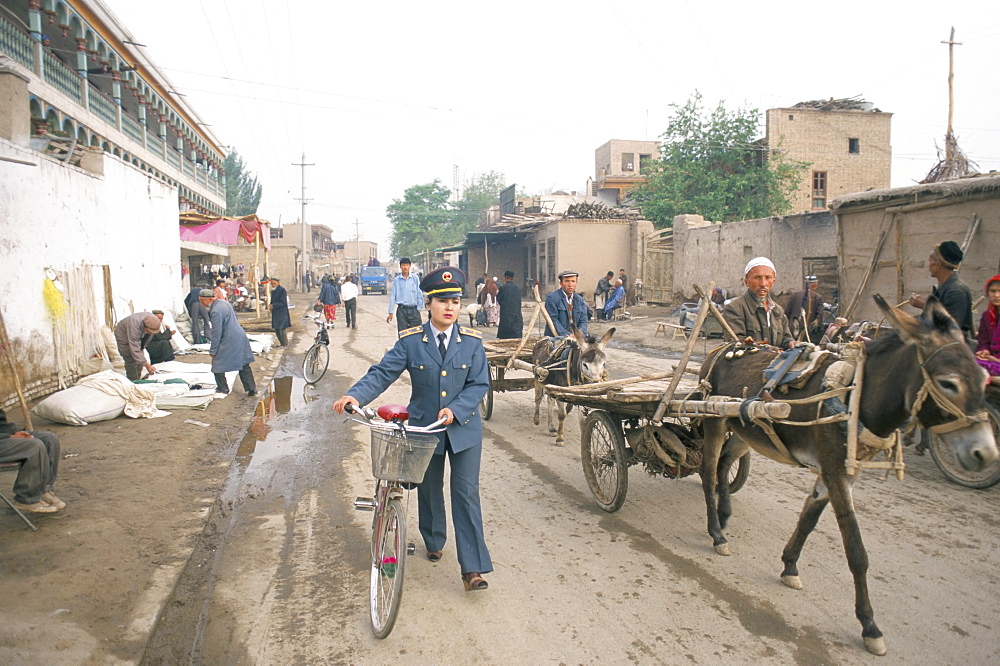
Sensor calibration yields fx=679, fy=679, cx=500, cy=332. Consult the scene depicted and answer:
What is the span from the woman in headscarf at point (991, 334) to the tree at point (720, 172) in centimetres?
2555

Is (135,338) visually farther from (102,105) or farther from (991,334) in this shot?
(102,105)

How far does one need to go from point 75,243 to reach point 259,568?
969 cm

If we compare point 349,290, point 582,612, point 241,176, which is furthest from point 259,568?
point 241,176

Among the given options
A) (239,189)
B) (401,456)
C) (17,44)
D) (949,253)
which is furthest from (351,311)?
(239,189)

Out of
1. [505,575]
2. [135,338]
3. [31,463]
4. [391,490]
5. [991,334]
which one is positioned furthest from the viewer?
[135,338]

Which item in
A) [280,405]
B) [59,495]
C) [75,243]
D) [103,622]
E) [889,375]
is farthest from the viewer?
[75,243]

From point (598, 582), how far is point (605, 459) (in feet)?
4.92

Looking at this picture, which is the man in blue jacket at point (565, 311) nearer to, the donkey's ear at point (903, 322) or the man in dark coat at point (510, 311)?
the man in dark coat at point (510, 311)

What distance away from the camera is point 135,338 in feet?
33.9

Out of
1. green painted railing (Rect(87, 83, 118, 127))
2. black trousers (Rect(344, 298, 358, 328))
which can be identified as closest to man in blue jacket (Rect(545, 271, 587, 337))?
black trousers (Rect(344, 298, 358, 328))

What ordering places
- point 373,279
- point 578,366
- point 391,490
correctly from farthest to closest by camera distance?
point 373,279 → point 578,366 → point 391,490

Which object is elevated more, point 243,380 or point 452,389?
point 452,389

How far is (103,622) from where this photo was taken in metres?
3.88

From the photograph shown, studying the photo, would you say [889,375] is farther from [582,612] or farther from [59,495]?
[59,495]
